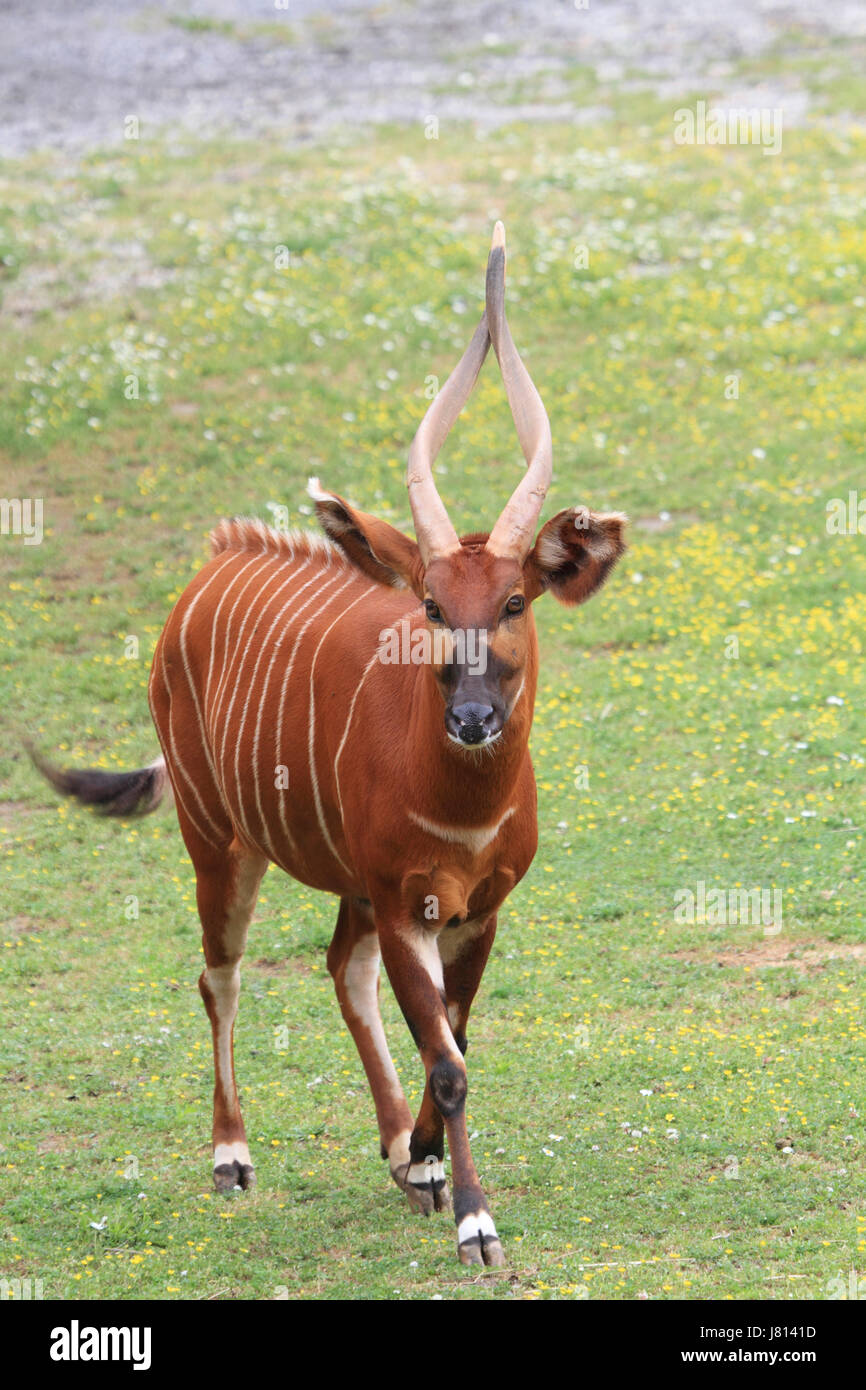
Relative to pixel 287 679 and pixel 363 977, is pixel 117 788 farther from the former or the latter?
pixel 363 977

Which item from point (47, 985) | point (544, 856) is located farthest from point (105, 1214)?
point (544, 856)

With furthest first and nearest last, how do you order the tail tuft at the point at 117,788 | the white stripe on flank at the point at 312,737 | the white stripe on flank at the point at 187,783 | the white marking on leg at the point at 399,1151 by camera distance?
the tail tuft at the point at 117,788 → the white stripe on flank at the point at 187,783 → the white marking on leg at the point at 399,1151 → the white stripe on flank at the point at 312,737

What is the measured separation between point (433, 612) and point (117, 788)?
292 cm

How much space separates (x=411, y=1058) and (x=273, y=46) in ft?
69.2

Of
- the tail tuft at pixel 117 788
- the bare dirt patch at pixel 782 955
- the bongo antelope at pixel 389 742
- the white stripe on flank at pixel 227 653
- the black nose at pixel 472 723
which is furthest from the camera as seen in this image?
the bare dirt patch at pixel 782 955

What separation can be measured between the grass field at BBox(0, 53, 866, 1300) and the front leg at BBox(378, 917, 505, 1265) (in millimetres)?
156

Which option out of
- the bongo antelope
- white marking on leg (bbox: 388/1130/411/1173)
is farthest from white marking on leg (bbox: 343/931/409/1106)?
white marking on leg (bbox: 388/1130/411/1173)

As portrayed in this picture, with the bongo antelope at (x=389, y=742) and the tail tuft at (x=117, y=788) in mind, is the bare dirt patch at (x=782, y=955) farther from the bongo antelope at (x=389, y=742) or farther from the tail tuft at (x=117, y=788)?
Result: the tail tuft at (x=117, y=788)

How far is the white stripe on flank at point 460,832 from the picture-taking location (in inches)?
238

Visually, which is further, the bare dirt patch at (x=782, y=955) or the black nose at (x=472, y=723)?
the bare dirt patch at (x=782, y=955)

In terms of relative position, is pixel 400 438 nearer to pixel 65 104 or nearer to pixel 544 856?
pixel 544 856

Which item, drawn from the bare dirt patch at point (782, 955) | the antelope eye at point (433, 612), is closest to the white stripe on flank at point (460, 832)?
the antelope eye at point (433, 612)

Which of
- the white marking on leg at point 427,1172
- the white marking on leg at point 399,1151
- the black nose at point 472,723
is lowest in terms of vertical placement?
the white marking on leg at point 427,1172

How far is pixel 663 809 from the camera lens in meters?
10.5
